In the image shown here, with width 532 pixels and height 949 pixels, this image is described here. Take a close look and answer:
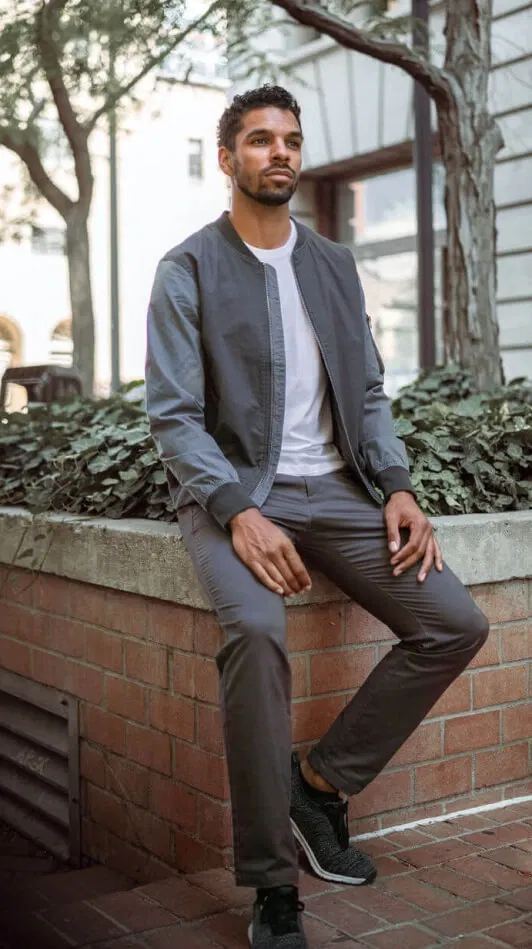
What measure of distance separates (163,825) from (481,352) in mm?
3783

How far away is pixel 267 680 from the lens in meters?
2.77

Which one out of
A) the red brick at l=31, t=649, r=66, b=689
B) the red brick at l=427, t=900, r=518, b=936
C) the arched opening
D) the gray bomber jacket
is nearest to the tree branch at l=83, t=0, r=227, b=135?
the gray bomber jacket

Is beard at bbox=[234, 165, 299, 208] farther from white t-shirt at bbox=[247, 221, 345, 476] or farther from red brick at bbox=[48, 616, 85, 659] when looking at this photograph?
red brick at bbox=[48, 616, 85, 659]

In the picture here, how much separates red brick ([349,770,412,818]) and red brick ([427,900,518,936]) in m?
0.60

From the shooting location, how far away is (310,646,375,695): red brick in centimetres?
337

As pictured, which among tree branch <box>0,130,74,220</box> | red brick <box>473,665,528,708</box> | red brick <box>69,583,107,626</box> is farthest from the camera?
tree branch <box>0,130,74,220</box>

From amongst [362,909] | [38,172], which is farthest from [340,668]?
[38,172]

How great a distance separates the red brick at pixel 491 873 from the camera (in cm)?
304

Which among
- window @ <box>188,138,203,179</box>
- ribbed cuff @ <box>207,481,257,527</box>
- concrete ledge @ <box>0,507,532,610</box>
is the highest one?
window @ <box>188,138,203,179</box>

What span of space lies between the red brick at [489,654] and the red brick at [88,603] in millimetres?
1214

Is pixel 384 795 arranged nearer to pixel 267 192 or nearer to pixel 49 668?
pixel 49 668

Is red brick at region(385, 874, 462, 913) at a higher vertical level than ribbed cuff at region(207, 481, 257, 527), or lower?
lower

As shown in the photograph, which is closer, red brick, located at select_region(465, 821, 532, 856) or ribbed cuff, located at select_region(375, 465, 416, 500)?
ribbed cuff, located at select_region(375, 465, 416, 500)

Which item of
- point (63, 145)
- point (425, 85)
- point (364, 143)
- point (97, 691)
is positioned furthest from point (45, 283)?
point (97, 691)
